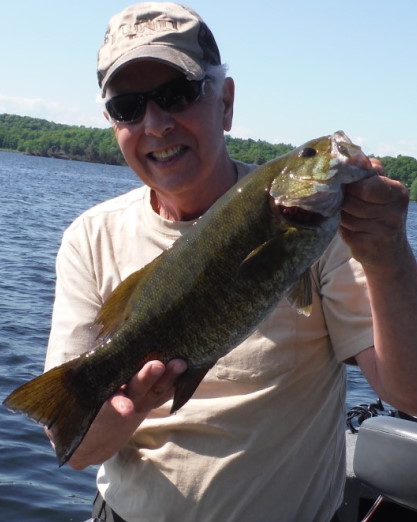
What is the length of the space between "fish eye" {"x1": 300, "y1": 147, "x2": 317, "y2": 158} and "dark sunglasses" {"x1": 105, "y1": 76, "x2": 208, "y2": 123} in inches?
34.0

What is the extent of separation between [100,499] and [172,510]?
0.61m

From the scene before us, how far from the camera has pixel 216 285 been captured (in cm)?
284

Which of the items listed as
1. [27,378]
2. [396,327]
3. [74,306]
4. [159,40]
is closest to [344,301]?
[396,327]

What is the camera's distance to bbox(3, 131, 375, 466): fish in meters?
2.71

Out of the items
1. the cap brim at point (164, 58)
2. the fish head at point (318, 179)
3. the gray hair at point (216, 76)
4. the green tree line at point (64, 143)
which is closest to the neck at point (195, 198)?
the gray hair at point (216, 76)

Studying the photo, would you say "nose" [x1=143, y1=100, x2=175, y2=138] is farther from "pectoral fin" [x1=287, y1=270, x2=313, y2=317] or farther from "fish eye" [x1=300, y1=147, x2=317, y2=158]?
"pectoral fin" [x1=287, y1=270, x2=313, y2=317]

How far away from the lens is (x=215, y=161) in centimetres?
353

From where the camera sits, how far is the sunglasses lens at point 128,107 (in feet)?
11.5

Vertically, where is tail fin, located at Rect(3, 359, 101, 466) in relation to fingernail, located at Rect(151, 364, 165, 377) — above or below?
below

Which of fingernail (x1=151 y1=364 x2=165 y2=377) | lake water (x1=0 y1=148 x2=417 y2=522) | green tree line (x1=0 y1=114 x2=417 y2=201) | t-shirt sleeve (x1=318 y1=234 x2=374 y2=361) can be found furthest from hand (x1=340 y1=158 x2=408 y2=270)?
green tree line (x1=0 y1=114 x2=417 y2=201)

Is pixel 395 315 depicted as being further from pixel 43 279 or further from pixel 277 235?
pixel 43 279

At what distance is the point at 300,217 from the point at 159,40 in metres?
1.27

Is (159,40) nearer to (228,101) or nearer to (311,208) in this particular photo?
(228,101)

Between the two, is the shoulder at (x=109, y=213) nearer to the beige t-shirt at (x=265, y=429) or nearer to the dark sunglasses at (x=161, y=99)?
the dark sunglasses at (x=161, y=99)
